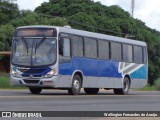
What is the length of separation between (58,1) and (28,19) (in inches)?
539

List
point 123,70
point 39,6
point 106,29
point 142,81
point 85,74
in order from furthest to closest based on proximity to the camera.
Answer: point 39,6, point 106,29, point 142,81, point 123,70, point 85,74

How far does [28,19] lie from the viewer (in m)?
58.3

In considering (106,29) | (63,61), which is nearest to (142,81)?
(63,61)

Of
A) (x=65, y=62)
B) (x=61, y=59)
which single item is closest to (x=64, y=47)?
(x=61, y=59)

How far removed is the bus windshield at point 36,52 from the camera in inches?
1035

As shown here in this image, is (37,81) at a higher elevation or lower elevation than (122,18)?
lower

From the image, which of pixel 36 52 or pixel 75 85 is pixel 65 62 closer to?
pixel 75 85

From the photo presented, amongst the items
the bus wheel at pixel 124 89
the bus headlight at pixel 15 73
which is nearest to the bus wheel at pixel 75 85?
the bus headlight at pixel 15 73

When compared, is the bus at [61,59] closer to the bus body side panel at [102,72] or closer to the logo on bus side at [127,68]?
the bus body side panel at [102,72]

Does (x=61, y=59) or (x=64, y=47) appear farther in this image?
(x=64, y=47)

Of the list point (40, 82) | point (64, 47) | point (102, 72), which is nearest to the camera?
point (40, 82)

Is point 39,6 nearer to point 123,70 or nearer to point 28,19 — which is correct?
point 28,19

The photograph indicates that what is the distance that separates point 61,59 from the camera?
26578 mm

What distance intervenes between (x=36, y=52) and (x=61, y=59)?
3.83 ft
